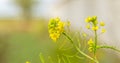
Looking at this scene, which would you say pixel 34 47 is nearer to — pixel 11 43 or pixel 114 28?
pixel 11 43

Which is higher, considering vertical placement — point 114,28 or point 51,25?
point 51,25

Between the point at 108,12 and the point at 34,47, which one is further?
the point at 108,12

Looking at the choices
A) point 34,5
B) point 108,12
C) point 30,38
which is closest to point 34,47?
point 30,38

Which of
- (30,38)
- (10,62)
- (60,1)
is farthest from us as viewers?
(60,1)

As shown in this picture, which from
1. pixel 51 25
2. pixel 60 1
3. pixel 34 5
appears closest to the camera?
pixel 51 25

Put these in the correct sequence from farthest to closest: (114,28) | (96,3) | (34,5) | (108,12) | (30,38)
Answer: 1. (34,5)
2. (96,3)
3. (108,12)
4. (114,28)
5. (30,38)

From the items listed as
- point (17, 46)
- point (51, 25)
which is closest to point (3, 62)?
point (17, 46)

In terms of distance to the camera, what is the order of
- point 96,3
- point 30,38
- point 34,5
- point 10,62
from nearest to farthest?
point 10,62, point 30,38, point 96,3, point 34,5

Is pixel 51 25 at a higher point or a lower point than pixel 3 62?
higher

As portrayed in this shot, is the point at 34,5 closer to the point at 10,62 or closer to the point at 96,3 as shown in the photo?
the point at 96,3
